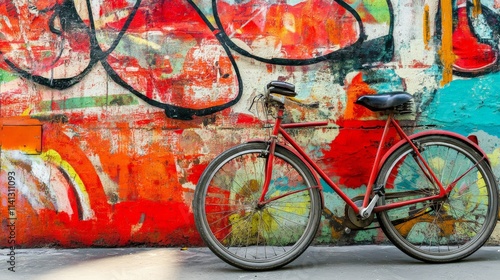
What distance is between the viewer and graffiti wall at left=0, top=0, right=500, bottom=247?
15.0ft

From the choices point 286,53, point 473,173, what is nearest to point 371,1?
point 286,53

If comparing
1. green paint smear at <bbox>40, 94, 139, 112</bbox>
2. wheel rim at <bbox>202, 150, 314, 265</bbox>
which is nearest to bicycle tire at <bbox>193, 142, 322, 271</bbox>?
wheel rim at <bbox>202, 150, 314, 265</bbox>

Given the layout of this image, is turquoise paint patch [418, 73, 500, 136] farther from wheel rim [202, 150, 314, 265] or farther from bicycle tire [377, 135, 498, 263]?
wheel rim [202, 150, 314, 265]

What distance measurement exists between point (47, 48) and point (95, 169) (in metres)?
0.95

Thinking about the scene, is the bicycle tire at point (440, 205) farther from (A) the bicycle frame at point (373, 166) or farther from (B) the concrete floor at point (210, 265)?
(B) the concrete floor at point (210, 265)

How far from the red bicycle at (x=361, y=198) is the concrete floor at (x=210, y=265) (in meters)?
0.12

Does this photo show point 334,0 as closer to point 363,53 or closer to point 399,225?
point 363,53

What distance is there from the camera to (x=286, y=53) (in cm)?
459

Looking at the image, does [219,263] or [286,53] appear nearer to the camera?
[219,263]

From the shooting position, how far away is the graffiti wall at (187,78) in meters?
4.59

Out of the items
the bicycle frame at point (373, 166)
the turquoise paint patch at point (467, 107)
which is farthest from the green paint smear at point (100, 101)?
the turquoise paint patch at point (467, 107)

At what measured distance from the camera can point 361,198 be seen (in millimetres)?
4219

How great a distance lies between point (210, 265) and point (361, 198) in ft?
3.62

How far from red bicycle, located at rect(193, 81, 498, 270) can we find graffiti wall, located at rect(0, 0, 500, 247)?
26cm
